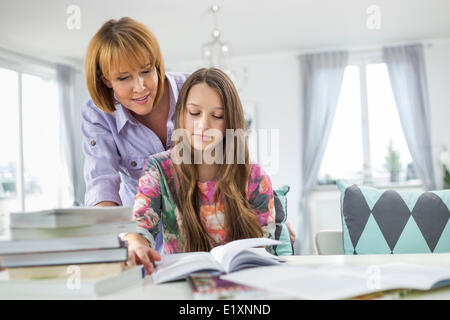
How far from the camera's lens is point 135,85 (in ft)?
4.54

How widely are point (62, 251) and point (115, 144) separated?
896 millimetres

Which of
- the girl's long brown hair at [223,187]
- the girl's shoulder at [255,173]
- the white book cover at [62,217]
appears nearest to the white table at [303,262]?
the white book cover at [62,217]

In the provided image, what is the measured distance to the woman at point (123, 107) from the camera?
137cm

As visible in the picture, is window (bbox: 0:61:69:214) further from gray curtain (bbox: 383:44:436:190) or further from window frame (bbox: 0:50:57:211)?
gray curtain (bbox: 383:44:436:190)

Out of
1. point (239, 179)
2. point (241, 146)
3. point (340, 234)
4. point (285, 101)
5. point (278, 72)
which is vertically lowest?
point (340, 234)

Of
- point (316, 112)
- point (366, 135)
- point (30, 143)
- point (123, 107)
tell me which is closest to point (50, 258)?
point (123, 107)

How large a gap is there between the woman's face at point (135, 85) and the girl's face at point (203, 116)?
0.51 feet

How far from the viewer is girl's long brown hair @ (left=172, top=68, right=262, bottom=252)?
130 centimetres

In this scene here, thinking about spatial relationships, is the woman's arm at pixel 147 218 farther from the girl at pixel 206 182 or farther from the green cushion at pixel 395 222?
the green cushion at pixel 395 222

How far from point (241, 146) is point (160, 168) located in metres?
0.26

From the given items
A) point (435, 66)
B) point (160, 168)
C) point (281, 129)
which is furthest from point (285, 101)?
point (160, 168)
